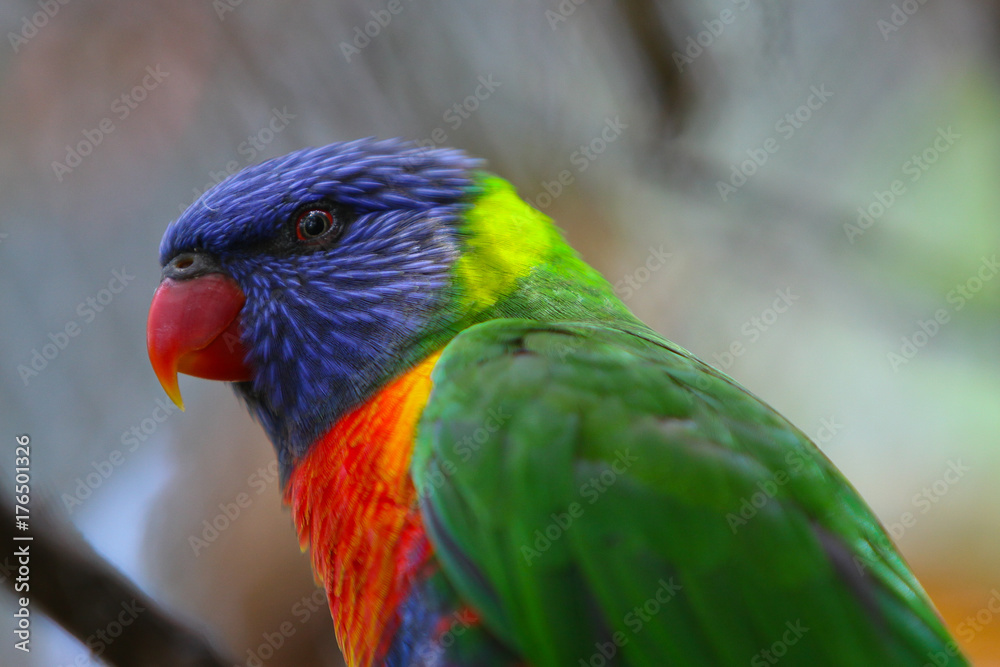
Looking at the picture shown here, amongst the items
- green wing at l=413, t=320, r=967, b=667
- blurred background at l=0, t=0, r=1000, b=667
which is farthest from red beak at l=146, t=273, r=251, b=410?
blurred background at l=0, t=0, r=1000, b=667

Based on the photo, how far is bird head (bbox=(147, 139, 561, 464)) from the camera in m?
1.97

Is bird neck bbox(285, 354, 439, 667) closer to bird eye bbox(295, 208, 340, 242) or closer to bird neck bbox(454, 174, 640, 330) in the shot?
bird neck bbox(454, 174, 640, 330)

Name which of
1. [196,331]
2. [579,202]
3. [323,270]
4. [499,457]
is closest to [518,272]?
[323,270]

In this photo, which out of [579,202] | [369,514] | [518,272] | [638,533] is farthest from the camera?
[579,202]

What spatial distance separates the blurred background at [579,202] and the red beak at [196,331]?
1319 mm

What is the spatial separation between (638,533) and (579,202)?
3061 mm

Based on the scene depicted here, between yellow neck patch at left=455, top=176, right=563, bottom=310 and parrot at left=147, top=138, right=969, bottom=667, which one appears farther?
yellow neck patch at left=455, top=176, right=563, bottom=310

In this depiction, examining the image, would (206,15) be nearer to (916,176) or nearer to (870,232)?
(870,232)

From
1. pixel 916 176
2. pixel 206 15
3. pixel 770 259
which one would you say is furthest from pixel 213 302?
pixel 916 176

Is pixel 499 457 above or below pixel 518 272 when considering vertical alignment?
below

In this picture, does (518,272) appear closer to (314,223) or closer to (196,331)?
(314,223)

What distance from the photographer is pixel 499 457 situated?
1.51 m

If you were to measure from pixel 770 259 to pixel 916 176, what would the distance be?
3.47 ft

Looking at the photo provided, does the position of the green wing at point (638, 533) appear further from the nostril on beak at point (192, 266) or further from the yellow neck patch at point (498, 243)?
the nostril on beak at point (192, 266)
